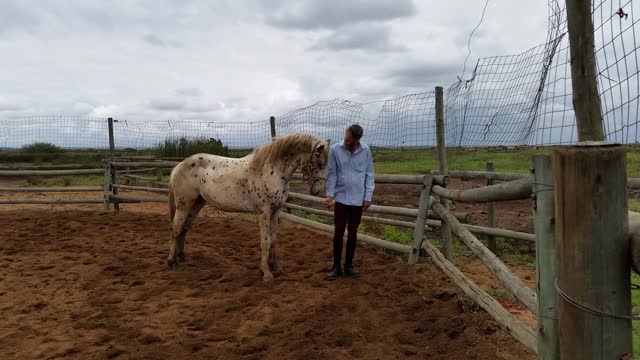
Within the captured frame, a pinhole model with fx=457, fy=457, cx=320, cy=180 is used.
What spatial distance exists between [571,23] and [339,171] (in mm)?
2771

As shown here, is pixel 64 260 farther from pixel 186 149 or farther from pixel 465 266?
pixel 186 149

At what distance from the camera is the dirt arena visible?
2910 mm

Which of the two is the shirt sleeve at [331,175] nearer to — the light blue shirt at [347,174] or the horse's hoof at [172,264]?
the light blue shirt at [347,174]

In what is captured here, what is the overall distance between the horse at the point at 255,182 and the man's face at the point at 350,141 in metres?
0.27

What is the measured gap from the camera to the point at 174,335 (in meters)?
3.20

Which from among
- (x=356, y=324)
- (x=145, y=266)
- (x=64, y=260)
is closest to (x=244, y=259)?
(x=145, y=266)

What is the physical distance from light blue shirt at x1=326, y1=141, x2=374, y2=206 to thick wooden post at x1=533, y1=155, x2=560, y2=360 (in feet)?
8.79

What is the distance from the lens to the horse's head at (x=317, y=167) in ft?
14.5

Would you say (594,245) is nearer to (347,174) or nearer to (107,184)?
(347,174)

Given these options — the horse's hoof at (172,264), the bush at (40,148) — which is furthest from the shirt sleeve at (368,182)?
the bush at (40,148)

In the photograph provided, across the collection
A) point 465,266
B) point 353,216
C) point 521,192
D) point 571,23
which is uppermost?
point 571,23

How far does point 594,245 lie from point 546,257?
1.35ft

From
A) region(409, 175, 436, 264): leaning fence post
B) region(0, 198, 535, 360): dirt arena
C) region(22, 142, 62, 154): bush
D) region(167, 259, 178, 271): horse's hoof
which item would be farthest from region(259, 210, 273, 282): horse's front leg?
region(22, 142, 62, 154): bush

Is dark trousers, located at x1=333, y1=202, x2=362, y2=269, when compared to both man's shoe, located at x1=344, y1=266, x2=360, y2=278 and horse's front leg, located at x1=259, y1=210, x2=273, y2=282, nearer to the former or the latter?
man's shoe, located at x1=344, y1=266, x2=360, y2=278
